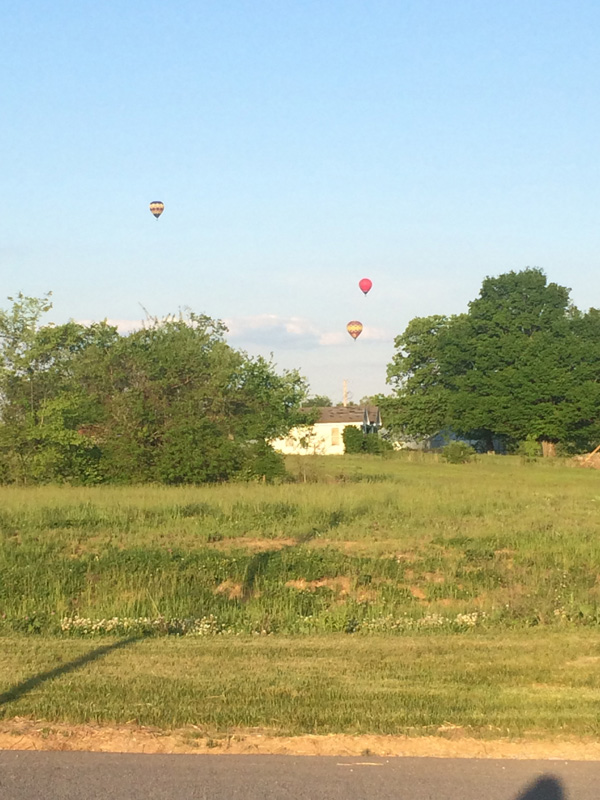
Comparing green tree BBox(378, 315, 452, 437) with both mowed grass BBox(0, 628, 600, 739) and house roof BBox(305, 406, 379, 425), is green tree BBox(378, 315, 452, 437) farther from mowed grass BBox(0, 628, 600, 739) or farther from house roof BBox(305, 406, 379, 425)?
mowed grass BBox(0, 628, 600, 739)

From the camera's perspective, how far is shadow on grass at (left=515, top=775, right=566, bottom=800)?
562 centimetres

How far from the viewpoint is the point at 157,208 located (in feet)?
185

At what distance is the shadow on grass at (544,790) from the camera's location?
5617 mm

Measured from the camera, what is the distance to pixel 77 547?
21.6 metres

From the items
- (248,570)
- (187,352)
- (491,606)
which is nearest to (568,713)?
(491,606)

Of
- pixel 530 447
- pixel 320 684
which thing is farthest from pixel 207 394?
pixel 320 684

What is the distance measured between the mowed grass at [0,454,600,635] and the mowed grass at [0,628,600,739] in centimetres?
232

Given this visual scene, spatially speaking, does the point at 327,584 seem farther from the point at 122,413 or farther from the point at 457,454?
the point at 457,454

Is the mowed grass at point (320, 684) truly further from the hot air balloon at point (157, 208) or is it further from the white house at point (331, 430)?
the white house at point (331, 430)

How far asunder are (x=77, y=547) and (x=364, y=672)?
539 inches

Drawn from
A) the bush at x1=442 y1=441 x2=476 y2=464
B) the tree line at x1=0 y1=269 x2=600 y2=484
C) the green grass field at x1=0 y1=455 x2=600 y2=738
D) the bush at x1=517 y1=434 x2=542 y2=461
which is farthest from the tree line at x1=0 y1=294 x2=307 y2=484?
the bush at x1=517 y1=434 x2=542 y2=461

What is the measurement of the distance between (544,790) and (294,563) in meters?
13.3

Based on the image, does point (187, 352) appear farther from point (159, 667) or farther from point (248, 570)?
point (159, 667)

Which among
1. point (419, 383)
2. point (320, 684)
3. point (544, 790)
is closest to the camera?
point (544, 790)
